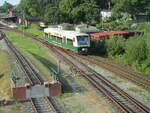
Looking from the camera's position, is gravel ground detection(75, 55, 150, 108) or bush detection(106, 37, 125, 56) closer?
gravel ground detection(75, 55, 150, 108)

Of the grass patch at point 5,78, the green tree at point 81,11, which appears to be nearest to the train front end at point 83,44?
the grass patch at point 5,78

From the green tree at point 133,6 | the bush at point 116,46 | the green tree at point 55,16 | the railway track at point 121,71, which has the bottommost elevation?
the railway track at point 121,71

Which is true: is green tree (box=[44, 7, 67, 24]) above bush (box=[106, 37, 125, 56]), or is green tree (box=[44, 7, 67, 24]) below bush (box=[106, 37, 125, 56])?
above

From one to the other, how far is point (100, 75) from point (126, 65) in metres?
5.17

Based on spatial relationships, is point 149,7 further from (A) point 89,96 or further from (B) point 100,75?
(A) point 89,96

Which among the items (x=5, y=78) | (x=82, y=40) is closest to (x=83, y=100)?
(x=5, y=78)

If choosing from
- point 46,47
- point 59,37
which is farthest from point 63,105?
point 46,47

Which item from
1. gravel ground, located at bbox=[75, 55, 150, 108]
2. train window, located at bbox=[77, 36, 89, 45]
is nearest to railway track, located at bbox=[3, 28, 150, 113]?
gravel ground, located at bbox=[75, 55, 150, 108]

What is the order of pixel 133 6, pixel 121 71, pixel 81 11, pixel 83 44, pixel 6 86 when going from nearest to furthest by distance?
pixel 6 86 → pixel 121 71 → pixel 83 44 → pixel 133 6 → pixel 81 11

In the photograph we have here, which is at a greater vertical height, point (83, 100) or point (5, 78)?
point (5, 78)

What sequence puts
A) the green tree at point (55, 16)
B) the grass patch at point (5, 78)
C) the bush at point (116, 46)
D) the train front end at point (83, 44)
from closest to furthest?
the grass patch at point (5, 78) < the bush at point (116, 46) < the train front end at point (83, 44) < the green tree at point (55, 16)

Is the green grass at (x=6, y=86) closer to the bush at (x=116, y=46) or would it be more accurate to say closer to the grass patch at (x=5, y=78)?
the grass patch at (x=5, y=78)

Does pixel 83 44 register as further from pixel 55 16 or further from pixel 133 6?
pixel 55 16

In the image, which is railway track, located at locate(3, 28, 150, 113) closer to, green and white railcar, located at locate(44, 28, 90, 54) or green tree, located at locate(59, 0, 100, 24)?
green and white railcar, located at locate(44, 28, 90, 54)
